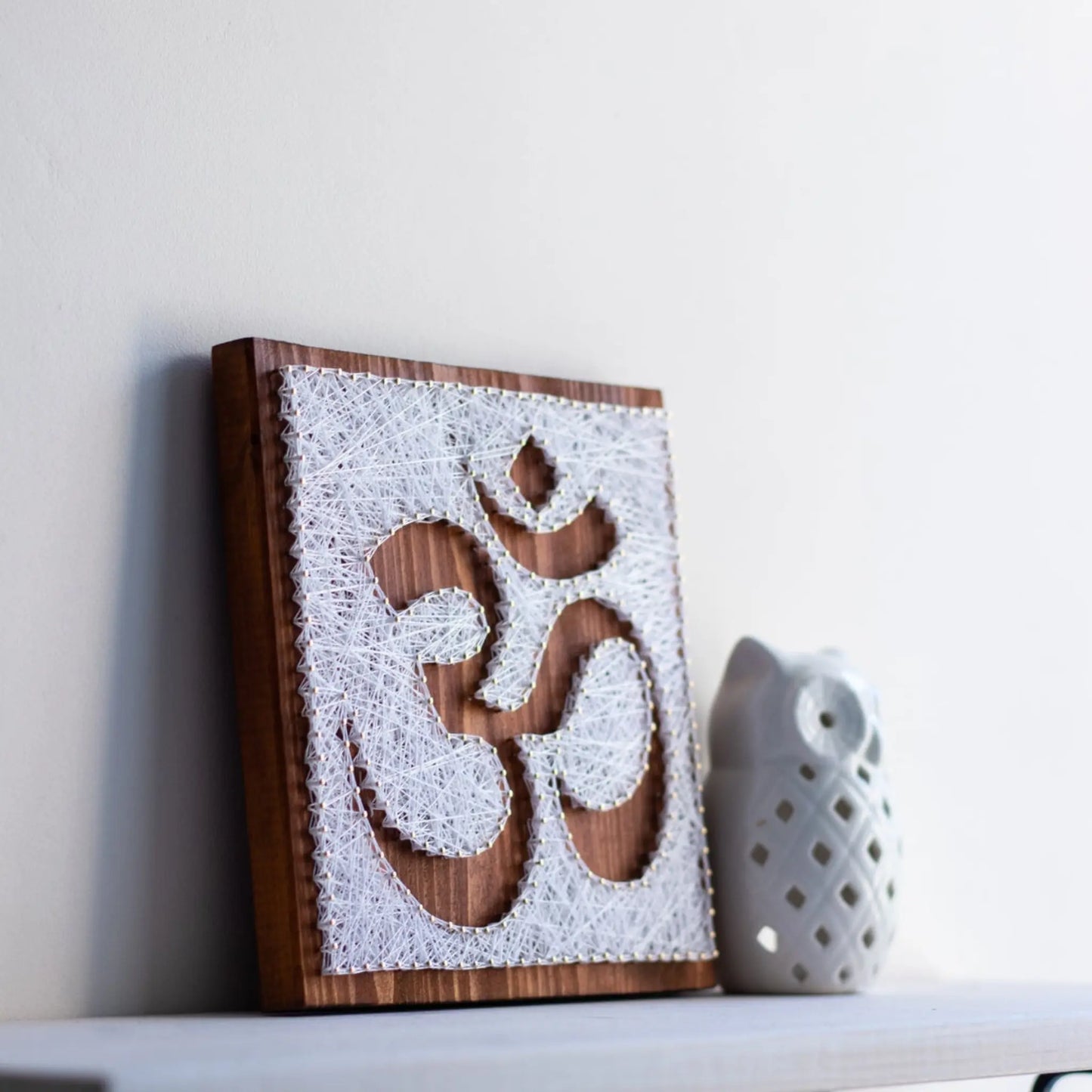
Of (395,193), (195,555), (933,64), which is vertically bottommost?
(195,555)

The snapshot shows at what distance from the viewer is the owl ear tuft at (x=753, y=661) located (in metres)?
1.05

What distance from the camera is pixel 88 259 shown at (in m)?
0.88

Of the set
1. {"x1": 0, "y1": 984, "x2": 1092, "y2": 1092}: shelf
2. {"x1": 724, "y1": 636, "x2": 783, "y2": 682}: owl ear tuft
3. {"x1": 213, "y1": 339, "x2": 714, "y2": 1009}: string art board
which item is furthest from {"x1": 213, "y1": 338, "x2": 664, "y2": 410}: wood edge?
{"x1": 0, "y1": 984, "x2": 1092, "y2": 1092}: shelf

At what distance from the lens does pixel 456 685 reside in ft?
3.09

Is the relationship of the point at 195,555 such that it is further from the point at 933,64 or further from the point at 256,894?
the point at 933,64

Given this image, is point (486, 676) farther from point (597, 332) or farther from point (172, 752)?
point (597, 332)

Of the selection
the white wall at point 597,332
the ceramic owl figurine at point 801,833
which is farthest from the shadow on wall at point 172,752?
the ceramic owl figurine at point 801,833

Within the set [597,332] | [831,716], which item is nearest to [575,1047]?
[831,716]

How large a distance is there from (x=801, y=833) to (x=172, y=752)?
42 centimetres

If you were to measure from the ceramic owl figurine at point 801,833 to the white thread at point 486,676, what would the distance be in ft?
0.10

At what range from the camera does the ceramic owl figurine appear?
101cm

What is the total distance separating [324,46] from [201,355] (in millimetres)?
237

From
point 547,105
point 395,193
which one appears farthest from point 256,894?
point 547,105

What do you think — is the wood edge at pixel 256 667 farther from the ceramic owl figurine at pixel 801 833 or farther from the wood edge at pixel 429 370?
the ceramic owl figurine at pixel 801 833
